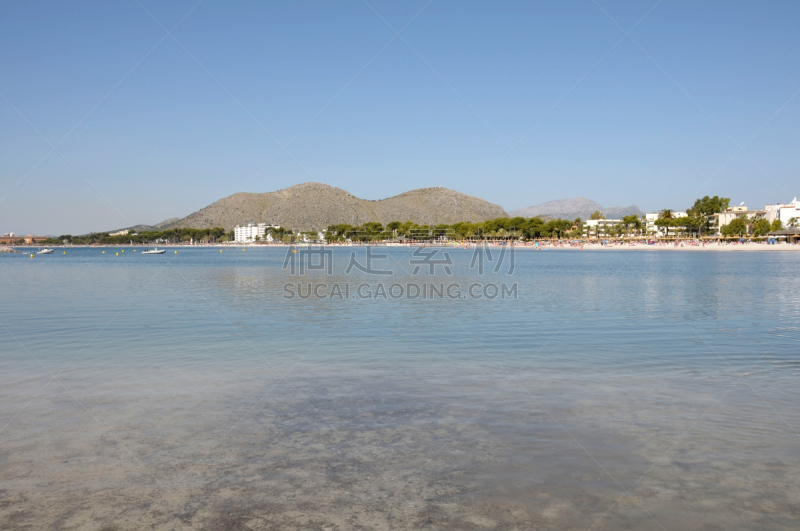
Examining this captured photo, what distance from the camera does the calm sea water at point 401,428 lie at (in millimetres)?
5613

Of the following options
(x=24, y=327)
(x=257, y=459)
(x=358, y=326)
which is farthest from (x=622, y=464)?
(x=24, y=327)

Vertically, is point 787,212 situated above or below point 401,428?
above

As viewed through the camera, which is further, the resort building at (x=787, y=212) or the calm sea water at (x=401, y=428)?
the resort building at (x=787, y=212)

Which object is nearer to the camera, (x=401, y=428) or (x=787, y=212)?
(x=401, y=428)

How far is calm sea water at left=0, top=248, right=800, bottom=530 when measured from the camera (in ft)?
18.4

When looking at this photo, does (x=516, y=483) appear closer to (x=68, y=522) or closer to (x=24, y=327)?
(x=68, y=522)

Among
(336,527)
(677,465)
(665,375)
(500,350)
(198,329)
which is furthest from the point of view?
(198,329)

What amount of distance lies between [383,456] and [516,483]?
5.38 feet

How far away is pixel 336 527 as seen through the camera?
5242 millimetres

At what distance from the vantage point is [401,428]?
805cm

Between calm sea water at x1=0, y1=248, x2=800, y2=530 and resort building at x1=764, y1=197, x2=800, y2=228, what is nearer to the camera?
calm sea water at x1=0, y1=248, x2=800, y2=530

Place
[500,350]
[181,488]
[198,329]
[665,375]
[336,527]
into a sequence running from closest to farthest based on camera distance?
[336,527], [181,488], [665,375], [500,350], [198,329]

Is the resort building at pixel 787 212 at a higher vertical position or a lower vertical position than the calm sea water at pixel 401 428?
higher

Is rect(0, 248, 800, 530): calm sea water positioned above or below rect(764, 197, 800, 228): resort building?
below
